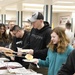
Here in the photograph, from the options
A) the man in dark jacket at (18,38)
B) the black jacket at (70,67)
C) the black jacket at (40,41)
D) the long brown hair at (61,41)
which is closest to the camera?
the black jacket at (70,67)

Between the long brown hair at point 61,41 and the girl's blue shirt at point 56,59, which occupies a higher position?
the long brown hair at point 61,41

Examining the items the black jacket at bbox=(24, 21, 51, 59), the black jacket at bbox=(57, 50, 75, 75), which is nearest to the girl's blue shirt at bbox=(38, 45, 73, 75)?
the black jacket at bbox=(24, 21, 51, 59)

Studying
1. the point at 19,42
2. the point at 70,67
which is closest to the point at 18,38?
the point at 19,42

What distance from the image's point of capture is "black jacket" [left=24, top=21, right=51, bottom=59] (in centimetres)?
306

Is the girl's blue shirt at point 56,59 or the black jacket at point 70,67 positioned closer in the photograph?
the black jacket at point 70,67

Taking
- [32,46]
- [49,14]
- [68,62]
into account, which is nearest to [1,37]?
[32,46]

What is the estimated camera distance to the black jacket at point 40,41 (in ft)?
10.0

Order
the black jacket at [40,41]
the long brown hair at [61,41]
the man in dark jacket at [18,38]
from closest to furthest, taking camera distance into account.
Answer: the long brown hair at [61,41] < the black jacket at [40,41] < the man in dark jacket at [18,38]

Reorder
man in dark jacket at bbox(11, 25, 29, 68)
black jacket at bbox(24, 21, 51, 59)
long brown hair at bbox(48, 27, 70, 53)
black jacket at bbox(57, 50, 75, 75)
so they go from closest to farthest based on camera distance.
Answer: black jacket at bbox(57, 50, 75, 75) → long brown hair at bbox(48, 27, 70, 53) → black jacket at bbox(24, 21, 51, 59) → man in dark jacket at bbox(11, 25, 29, 68)

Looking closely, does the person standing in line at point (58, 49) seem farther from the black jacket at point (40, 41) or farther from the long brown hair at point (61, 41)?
the black jacket at point (40, 41)

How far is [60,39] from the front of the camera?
8.35 feet

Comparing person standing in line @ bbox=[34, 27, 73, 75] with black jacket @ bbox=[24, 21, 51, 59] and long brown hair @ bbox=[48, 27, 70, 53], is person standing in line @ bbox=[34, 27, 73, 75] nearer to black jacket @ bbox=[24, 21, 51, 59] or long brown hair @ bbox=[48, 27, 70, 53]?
long brown hair @ bbox=[48, 27, 70, 53]

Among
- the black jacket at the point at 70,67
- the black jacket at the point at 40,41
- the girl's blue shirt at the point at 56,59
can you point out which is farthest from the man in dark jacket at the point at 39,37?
the black jacket at the point at 70,67

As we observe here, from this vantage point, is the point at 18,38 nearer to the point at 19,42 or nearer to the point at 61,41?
the point at 19,42
